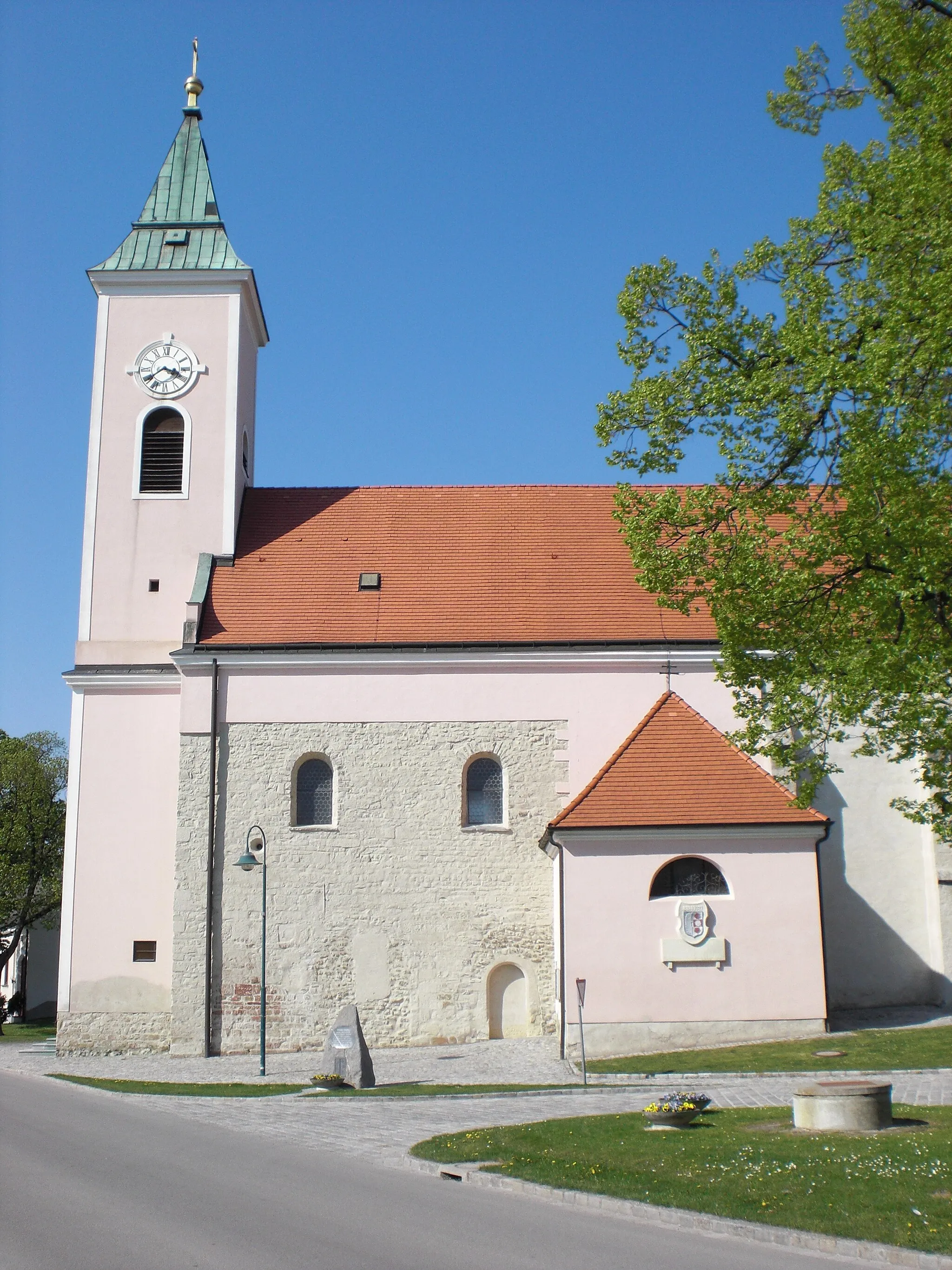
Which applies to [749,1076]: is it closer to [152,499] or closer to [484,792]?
[484,792]

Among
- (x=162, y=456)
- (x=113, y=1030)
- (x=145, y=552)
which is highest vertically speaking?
(x=162, y=456)

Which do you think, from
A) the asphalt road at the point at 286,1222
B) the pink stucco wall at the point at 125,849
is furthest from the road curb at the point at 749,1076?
the pink stucco wall at the point at 125,849

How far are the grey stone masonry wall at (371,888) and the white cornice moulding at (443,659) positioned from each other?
3.92 ft

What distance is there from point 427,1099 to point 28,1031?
2786cm

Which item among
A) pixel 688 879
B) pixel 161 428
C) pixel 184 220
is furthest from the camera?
pixel 184 220

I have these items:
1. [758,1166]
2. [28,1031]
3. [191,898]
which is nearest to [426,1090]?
[758,1166]

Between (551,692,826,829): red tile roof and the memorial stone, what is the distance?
503cm

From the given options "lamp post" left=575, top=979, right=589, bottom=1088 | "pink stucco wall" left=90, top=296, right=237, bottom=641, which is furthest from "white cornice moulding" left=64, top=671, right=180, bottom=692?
"lamp post" left=575, top=979, right=589, bottom=1088

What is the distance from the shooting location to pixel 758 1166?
9.98 metres

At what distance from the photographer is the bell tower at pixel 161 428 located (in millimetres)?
25578

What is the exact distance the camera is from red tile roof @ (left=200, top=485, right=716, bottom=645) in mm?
24438

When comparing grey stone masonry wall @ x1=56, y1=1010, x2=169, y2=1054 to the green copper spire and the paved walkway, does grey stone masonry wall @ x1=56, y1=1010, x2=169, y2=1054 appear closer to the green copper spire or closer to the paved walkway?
the paved walkway

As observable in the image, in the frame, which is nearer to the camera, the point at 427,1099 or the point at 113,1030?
the point at 427,1099

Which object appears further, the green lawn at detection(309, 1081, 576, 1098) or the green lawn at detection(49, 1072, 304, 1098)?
the green lawn at detection(49, 1072, 304, 1098)
